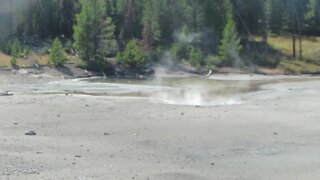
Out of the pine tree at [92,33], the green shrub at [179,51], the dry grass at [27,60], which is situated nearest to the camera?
the dry grass at [27,60]

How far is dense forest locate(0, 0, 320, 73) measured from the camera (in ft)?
234

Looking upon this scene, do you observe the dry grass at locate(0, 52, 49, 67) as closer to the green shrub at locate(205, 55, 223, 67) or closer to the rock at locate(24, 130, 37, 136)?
the green shrub at locate(205, 55, 223, 67)

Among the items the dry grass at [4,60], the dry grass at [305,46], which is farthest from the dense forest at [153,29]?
the dry grass at [4,60]

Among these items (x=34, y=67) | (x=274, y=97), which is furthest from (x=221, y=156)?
(x=34, y=67)

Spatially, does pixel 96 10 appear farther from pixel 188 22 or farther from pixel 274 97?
pixel 274 97

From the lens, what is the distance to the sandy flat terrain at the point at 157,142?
15656 millimetres

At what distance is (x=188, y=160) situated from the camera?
56.3 ft

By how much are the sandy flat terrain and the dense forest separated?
129 ft

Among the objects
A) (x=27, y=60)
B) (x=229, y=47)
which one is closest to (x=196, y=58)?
(x=229, y=47)

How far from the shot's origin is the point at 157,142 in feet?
65.8

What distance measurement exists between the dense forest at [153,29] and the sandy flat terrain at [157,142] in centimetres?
3939

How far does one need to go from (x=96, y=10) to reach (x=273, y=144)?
2155 inches

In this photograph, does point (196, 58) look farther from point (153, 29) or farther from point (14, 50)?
point (14, 50)

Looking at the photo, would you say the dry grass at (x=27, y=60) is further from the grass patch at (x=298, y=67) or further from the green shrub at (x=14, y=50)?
the grass patch at (x=298, y=67)
